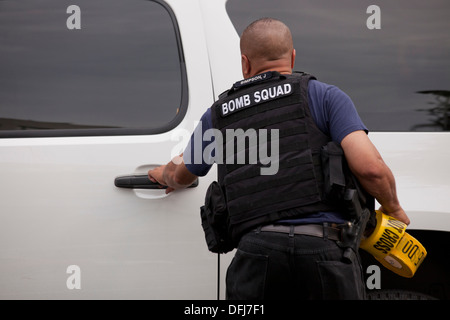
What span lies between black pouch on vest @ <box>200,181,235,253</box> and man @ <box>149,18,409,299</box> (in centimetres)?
4

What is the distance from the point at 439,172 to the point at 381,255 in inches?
19.6

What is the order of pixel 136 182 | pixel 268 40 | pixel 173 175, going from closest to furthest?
pixel 268 40 < pixel 173 175 < pixel 136 182

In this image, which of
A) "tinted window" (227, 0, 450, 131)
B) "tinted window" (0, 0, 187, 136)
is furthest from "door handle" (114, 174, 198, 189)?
"tinted window" (227, 0, 450, 131)

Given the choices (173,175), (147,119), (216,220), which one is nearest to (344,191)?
(216,220)

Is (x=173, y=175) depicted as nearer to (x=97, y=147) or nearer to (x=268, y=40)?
(x=97, y=147)

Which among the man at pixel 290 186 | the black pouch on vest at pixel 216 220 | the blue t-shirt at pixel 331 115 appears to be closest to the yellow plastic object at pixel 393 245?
the man at pixel 290 186

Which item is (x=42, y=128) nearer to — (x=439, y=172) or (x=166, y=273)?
(x=166, y=273)

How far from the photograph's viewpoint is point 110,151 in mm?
2322

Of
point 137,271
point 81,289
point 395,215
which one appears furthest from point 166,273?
point 395,215

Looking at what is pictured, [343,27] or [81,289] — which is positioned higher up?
[343,27]

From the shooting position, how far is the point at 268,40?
77.5 inches

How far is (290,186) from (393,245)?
441 mm

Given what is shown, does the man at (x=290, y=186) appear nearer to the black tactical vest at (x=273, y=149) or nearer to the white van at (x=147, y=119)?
the black tactical vest at (x=273, y=149)
